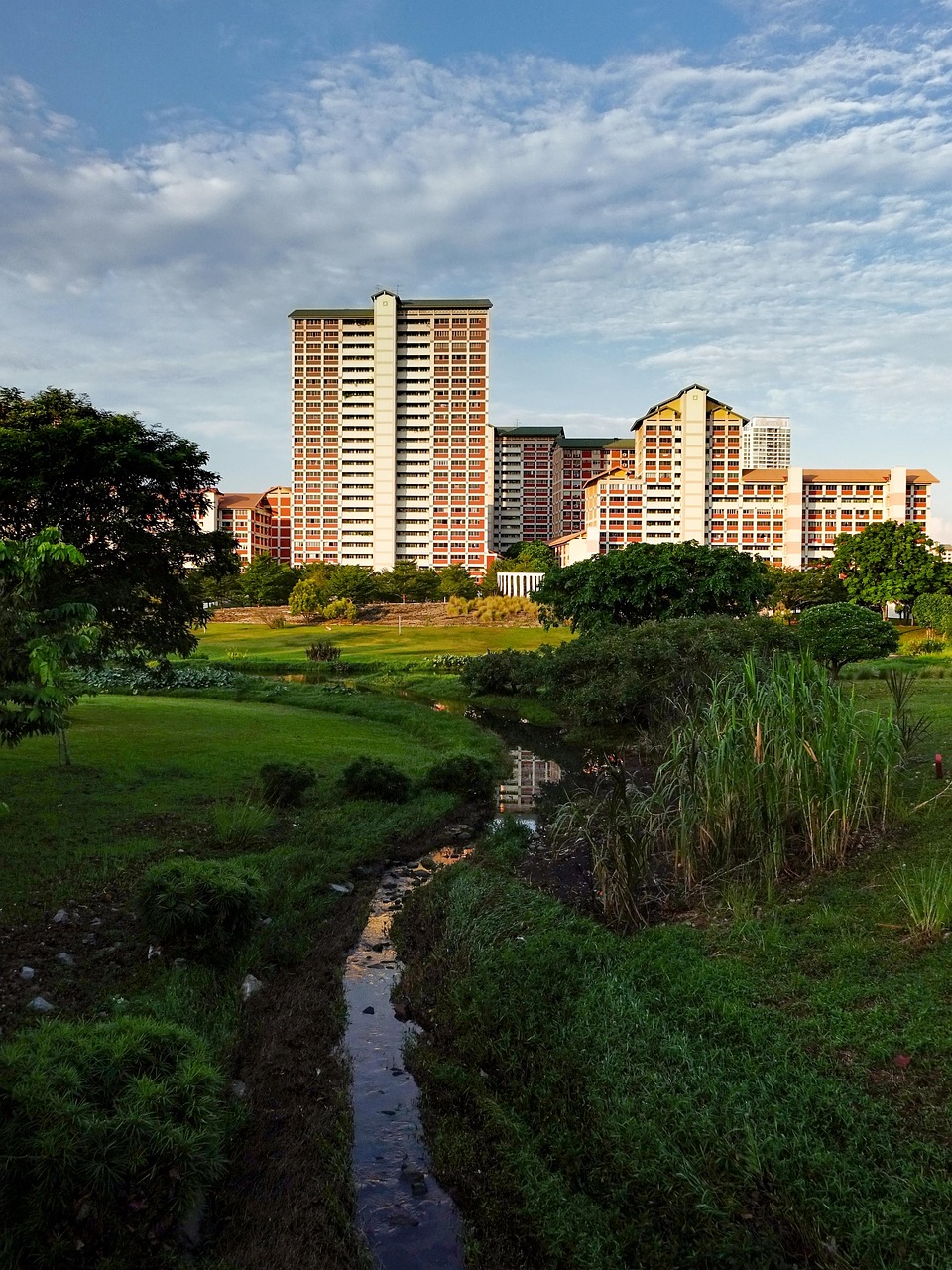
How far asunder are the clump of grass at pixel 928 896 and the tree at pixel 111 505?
13.0 m

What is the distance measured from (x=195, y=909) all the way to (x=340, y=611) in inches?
2513

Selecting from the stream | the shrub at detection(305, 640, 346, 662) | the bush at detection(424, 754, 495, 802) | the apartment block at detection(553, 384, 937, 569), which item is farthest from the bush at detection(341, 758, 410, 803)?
the apartment block at detection(553, 384, 937, 569)

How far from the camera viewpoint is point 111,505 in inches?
645

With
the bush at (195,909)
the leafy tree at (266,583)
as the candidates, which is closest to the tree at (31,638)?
the bush at (195,909)

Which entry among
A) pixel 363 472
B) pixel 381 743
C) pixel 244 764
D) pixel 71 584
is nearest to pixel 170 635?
pixel 71 584

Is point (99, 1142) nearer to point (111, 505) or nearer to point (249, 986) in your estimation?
point (249, 986)

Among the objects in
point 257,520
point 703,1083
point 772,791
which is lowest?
point 703,1083

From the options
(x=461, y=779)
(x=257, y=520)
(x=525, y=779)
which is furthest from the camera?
(x=257, y=520)

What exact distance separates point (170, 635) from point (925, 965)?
15.4 meters

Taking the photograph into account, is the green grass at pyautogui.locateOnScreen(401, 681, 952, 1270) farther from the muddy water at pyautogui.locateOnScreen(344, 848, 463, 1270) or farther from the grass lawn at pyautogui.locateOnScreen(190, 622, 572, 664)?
the grass lawn at pyautogui.locateOnScreen(190, 622, 572, 664)

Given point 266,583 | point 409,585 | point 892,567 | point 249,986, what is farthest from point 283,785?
point 409,585

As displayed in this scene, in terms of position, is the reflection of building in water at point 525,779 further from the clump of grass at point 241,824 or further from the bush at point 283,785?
the clump of grass at point 241,824

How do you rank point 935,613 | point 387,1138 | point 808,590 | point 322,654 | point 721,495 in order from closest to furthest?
1. point 387,1138
2. point 322,654
3. point 935,613
4. point 808,590
5. point 721,495

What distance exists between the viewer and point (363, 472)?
13175 cm
